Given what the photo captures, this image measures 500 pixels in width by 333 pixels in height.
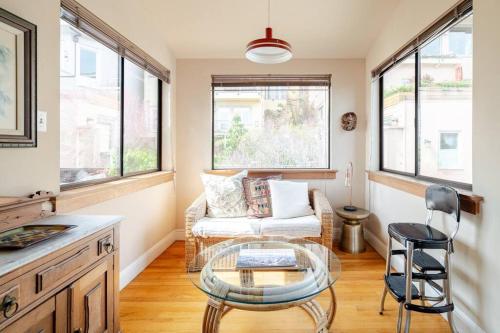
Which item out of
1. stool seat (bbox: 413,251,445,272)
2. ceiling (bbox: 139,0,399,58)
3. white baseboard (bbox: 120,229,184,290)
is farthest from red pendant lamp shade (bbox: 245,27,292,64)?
white baseboard (bbox: 120,229,184,290)

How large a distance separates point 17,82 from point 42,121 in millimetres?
241

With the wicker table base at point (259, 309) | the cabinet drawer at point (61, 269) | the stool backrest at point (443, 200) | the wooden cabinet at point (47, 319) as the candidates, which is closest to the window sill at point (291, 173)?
the stool backrest at point (443, 200)

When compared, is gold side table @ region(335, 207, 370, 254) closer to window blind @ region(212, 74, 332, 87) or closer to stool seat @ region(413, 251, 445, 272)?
stool seat @ region(413, 251, 445, 272)

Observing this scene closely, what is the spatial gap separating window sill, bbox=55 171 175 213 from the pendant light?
145 centimetres

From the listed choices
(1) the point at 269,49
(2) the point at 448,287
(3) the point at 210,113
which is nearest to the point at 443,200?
(2) the point at 448,287

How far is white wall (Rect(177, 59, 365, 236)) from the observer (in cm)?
367

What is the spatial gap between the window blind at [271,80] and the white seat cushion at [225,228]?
1815 mm

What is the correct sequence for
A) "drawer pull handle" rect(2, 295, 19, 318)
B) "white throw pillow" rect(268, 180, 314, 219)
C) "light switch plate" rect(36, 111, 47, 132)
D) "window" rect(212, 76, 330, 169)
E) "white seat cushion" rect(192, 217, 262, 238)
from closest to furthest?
"drawer pull handle" rect(2, 295, 19, 318) → "light switch plate" rect(36, 111, 47, 132) → "white seat cushion" rect(192, 217, 262, 238) → "white throw pillow" rect(268, 180, 314, 219) → "window" rect(212, 76, 330, 169)

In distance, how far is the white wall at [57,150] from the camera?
4.86 feet

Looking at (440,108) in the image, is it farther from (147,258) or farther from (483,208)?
(147,258)

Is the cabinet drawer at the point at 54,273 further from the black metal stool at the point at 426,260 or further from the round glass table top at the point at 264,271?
the black metal stool at the point at 426,260

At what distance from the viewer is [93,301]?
54.4 inches

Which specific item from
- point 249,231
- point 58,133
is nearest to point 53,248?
point 58,133

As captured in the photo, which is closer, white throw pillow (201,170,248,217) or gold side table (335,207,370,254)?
white throw pillow (201,170,248,217)
